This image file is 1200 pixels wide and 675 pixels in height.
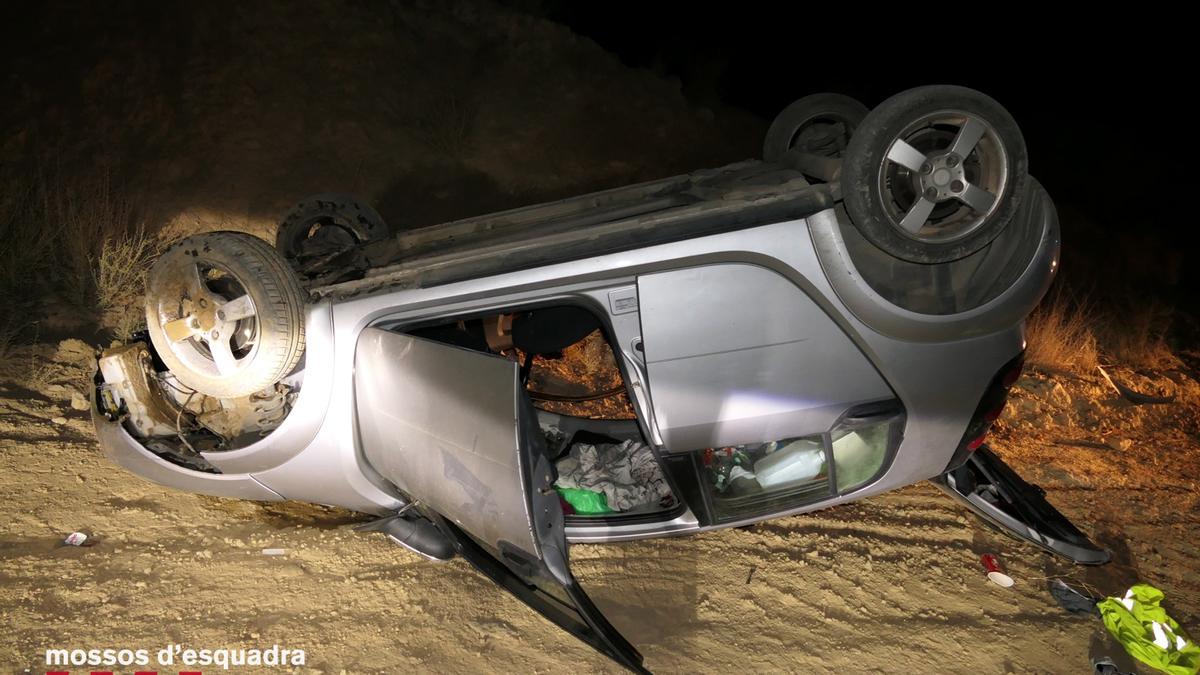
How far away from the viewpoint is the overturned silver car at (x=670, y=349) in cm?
246

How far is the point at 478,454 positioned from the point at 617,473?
1.39 meters

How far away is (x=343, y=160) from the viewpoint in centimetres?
827

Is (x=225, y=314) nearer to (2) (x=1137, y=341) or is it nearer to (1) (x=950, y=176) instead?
(1) (x=950, y=176)

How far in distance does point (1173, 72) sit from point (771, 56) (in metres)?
7.88

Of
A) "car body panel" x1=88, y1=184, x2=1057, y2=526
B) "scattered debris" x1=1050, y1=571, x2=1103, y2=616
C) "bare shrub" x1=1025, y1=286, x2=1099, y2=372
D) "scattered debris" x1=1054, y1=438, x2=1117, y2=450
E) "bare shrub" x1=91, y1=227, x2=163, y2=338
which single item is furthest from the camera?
"bare shrub" x1=1025, y1=286, x2=1099, y2=372

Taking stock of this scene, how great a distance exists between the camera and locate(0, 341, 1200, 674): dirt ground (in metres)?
2.80

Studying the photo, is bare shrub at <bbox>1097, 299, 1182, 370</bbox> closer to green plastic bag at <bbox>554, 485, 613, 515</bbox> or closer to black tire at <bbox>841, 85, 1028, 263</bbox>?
black tire at <bbox>841, 85, 1028, 263</bbox>

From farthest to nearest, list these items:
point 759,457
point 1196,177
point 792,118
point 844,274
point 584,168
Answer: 1. point 1196,177
2. point 584,168
3. point 792,118
4. point 759,457
5. point 844,274

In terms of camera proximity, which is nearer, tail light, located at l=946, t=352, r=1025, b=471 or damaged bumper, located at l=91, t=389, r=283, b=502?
tail light, located at l=946, t=352, r=1025, b=471

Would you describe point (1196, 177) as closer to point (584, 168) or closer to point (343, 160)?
point (584, 168)

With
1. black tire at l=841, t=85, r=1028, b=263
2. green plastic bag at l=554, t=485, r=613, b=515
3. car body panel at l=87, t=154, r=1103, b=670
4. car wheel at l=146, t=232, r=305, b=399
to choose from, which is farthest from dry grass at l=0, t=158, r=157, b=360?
black tire at l=841, t=85, r=1028, b=263

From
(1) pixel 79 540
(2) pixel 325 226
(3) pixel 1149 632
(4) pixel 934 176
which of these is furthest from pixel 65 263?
(3) pixel 1149 632

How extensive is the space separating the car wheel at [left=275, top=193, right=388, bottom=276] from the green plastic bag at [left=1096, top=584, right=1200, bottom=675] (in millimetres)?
4123

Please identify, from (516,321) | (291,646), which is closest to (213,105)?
(516,321)
